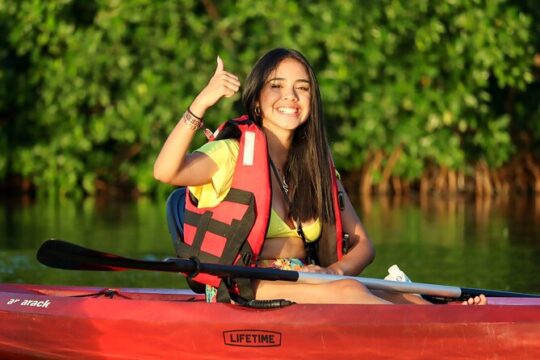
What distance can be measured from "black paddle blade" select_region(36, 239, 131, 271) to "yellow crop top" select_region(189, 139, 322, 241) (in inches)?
17.5

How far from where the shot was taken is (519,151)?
1698 centimetres

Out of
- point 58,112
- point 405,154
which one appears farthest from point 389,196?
point 58,112

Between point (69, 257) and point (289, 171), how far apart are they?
3.32 ft

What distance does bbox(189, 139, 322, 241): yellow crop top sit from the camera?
17.8 ft

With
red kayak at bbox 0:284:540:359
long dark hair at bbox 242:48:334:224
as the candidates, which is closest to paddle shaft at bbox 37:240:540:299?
red kayak at bbox 0:284:540:359

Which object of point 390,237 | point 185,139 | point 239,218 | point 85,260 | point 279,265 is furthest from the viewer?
point 390,237

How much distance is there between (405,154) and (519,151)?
1528mm

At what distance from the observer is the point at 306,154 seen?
5.73m

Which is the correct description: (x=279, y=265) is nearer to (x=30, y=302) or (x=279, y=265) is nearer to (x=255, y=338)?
(x=255, y=338)

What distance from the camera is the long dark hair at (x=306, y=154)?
5676 mm

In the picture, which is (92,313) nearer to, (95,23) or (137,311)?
(137,311)

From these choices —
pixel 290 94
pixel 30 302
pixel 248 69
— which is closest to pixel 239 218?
pixel 290 94

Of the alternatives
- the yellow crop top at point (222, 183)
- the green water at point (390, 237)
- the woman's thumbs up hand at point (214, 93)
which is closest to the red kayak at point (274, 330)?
the yellow crop top at point (222, 183)

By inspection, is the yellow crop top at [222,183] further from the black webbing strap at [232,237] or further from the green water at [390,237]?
the green water at [390,237]
